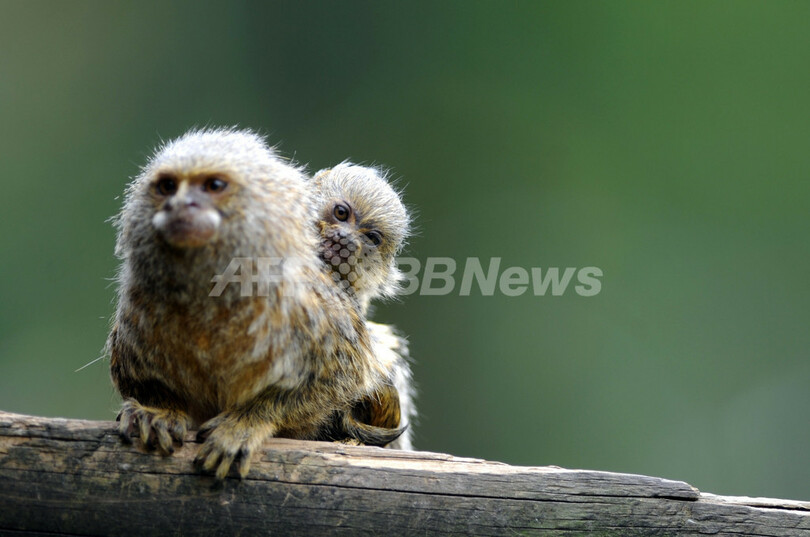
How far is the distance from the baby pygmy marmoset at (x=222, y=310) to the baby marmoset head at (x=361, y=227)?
27.7 inches

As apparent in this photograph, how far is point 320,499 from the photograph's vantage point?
9.11ft

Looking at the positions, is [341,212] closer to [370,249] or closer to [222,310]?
[370,249]

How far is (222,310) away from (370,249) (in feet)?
4.81

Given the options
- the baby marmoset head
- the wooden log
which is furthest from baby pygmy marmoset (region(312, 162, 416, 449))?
the wooden log

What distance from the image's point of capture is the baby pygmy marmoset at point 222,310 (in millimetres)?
2709

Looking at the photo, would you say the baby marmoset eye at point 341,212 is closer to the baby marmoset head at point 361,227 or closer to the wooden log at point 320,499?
the baby marmoset head at point 361,227

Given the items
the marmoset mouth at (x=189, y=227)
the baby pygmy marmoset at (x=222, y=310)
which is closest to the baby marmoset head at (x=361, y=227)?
the baby pygmy marmoset at (x=222, y=310)

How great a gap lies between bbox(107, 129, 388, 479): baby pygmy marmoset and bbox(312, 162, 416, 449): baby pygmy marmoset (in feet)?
1.49

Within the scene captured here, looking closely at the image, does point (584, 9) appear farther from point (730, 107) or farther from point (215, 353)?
point (215, 353)

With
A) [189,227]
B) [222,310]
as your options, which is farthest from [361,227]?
[189,227]

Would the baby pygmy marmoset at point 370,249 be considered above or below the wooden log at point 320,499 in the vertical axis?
above

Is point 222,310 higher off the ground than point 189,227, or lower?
lower

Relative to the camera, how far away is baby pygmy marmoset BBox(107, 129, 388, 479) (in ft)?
8.89

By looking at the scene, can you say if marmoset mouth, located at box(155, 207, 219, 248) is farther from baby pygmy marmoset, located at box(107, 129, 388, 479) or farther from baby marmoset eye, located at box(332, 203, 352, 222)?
baby marmoset eye, located at box(332, 203, 352, 222)
